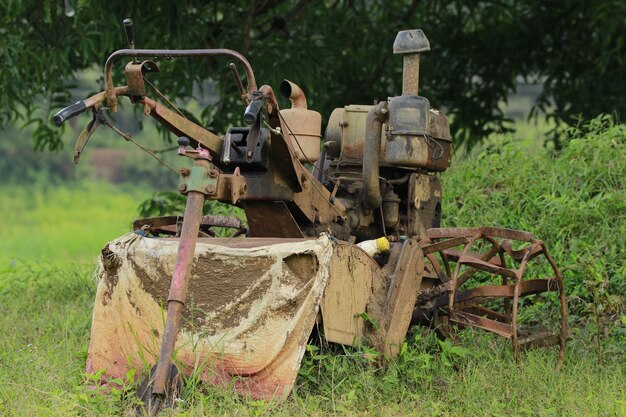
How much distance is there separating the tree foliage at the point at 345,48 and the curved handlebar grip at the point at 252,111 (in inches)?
149

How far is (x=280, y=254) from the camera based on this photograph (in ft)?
18.3

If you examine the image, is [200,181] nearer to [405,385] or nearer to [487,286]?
[405,385]

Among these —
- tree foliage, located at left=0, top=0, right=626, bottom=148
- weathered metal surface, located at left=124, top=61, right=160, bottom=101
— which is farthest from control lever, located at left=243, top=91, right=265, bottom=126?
tree foliage, located at left=0, top=0, right=626, bottom=148

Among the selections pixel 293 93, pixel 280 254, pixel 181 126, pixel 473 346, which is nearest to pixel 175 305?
pixel 280 254

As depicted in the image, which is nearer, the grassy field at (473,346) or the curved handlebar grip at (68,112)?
the curved handlebar grip at (68,112)

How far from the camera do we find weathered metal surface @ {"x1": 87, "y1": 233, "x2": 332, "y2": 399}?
5.48 metres

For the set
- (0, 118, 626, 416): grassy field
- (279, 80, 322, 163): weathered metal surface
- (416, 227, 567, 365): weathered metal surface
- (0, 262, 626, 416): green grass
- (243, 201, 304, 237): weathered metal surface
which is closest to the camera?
(0, 262, 626, 416): green grass

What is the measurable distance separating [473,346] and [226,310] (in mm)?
1654

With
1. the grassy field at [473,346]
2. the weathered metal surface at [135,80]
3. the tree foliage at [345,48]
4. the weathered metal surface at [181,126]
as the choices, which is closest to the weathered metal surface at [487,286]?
the grassy field at [473,346]

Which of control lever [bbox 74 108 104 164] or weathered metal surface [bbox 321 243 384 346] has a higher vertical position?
control lever [bbox 74 108 104 164]

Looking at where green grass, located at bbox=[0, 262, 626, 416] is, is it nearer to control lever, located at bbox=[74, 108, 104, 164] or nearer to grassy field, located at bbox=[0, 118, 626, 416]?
grassy field, located at bbox=[0, 118, 626, 416]

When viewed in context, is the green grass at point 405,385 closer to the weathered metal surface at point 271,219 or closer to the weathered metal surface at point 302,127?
the weathered metal surface at point 271,219

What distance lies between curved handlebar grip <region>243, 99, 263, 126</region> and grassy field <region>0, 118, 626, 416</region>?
116cm

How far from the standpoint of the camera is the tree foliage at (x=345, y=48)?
9.21m
